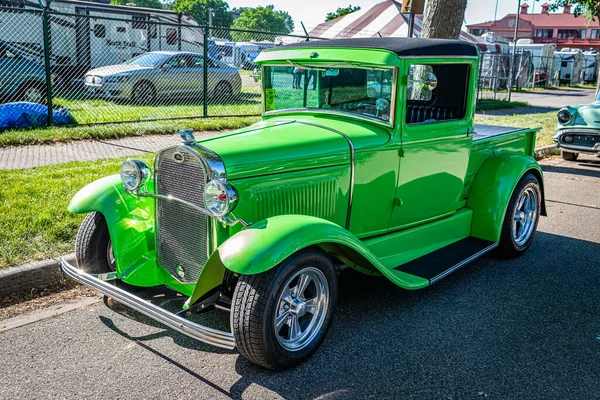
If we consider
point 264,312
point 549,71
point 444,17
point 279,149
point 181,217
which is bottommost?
point 264,312

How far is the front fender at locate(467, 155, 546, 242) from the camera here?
190 inches

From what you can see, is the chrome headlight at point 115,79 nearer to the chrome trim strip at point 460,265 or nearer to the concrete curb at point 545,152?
the concrete curb at point 545,152

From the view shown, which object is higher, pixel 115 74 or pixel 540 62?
pixel 540 62

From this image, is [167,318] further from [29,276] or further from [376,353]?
[29,276]

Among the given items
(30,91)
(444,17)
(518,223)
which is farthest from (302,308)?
(30,91)

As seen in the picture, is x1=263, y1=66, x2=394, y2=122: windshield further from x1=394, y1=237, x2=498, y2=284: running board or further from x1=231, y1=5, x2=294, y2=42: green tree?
x1=231, y1=5, x2=294, y2=42: green tree

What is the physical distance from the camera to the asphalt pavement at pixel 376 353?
2961mm

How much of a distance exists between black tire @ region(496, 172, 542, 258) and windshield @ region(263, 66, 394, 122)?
5.67ft

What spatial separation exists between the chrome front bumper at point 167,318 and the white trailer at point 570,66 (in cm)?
3693

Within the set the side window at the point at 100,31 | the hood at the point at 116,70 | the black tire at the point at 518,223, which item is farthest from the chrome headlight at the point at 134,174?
the side window at the point at 100,31

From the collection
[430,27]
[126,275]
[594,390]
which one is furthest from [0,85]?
[594,390]

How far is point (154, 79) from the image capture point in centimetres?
1305

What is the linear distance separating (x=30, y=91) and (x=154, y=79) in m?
2.73

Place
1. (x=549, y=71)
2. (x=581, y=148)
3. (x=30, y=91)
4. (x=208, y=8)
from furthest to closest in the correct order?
1. (x=208, y=8)
2. (x=549, y=71)
3. (x=30, y=91)
4. (x=581, y=148)
